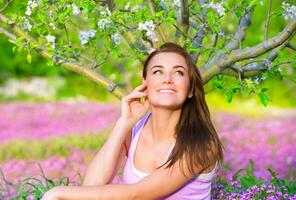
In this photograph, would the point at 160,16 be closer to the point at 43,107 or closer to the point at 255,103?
the point at 43,107

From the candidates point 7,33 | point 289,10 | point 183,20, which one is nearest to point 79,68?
point 7,33

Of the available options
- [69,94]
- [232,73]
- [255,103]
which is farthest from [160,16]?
[69,94]

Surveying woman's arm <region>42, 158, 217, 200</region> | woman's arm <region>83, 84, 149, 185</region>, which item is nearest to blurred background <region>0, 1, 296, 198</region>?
woman's arm <region>83, 84, 149, 185</region>

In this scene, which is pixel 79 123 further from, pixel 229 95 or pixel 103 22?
pixel 229 95

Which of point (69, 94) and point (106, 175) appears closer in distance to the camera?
point (106, 175)

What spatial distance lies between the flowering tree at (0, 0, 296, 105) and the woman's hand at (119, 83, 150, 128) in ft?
1.34

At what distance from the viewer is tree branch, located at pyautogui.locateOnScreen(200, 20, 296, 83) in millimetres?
4316

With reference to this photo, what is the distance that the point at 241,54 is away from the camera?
448 centimetres

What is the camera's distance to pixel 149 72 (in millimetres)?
4133

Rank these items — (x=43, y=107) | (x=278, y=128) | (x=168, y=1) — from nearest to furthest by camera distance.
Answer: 1. (x=168, y=1)
2. (x=278, y=128)
3. (x=43, y=107)

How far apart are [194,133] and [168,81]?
1.14ft

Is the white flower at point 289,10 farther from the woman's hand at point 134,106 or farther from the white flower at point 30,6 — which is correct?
the white flower at point 30,6

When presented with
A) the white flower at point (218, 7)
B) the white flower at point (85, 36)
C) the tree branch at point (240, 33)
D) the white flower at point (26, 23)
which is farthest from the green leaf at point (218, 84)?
the white flower at point (26, 23)

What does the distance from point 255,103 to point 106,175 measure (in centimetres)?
1402
